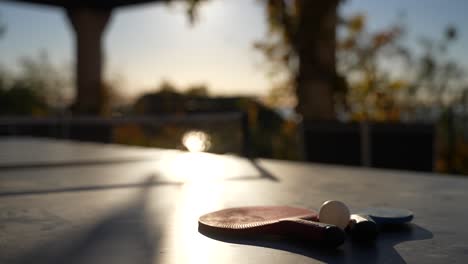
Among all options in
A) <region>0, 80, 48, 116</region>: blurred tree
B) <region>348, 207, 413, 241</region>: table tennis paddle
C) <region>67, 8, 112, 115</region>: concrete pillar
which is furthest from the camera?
<region>0, 80, 48, 116</region>: blurred tree

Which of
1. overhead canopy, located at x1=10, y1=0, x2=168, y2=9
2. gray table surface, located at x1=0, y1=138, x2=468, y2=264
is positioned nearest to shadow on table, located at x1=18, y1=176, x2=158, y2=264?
gray table surface, located at x1=0, y1=138, x2=468, y2=264

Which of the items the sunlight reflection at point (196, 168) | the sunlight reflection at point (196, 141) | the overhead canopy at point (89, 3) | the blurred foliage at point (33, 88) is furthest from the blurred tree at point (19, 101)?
the sunlight reflection at point (196, 168)

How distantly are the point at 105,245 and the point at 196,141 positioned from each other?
243 inches

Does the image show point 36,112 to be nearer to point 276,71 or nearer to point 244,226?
point 276,71

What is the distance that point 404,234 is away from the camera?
67.6 inches

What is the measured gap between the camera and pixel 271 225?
1.67 metres

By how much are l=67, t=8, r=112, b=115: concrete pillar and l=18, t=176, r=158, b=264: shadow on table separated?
9.59 meters

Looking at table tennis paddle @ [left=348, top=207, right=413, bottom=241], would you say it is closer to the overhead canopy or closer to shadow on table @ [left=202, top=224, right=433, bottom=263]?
shadow on table @ [left=202, top=224, right=433, bottom=263]

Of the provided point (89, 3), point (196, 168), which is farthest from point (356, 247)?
point (89, 3)

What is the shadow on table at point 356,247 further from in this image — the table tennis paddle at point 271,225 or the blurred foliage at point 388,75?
the blurred foliage at point 388,75

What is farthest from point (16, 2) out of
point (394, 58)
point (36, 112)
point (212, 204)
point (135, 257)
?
point (135, 257)

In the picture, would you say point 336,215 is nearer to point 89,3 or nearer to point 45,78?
point 89,3

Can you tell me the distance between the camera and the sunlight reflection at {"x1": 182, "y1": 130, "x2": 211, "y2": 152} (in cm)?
753

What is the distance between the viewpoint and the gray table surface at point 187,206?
58.2 inches
